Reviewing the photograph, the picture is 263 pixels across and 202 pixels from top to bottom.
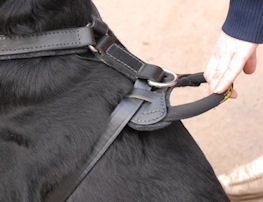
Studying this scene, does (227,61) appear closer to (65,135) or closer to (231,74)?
(231,74)

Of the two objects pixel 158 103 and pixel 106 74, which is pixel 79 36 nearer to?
pixel 106 74

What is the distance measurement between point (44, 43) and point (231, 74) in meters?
0.54

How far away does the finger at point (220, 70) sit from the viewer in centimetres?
121

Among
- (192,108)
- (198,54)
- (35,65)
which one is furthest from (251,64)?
(198,54)

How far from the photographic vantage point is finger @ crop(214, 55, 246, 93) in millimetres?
1193

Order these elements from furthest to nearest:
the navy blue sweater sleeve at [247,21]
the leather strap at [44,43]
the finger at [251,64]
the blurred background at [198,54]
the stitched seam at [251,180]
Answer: the blurred background at [198,54] < the stitched seam at [251,180] < the finger at [251,64] < the navy blue sweater sleeve at [247,21] < the leather strap at [44,43]

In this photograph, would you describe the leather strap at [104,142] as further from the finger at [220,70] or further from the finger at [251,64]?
the finger at [251,64]

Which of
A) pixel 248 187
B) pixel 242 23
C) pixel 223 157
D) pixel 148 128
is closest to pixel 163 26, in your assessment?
pixel 223 157

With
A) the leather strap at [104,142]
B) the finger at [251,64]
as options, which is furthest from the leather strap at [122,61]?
the finger at [251,64]

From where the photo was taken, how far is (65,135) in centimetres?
108

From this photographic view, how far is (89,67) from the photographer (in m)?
1.13

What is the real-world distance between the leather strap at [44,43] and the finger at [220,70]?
383 mm

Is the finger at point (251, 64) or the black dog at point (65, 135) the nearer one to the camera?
the black dog at point (65, 135)

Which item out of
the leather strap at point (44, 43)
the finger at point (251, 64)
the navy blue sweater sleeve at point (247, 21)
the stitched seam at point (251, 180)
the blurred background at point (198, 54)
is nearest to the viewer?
the leather strap at point (44, 43)
